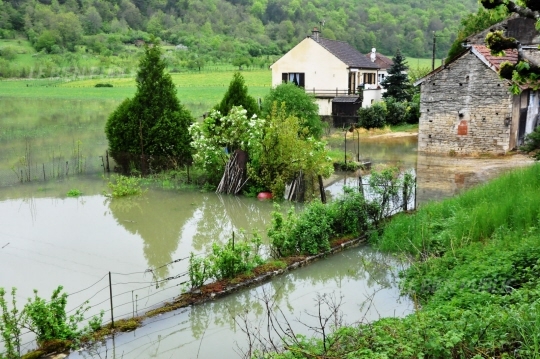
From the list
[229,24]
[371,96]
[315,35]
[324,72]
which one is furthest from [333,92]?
[229,24]

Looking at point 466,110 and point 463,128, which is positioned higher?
point 466,110

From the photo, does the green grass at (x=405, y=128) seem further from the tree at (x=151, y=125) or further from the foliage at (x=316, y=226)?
the foliage at (x=316, y=226)

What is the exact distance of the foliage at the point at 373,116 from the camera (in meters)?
33.3

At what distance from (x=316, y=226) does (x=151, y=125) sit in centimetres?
1072

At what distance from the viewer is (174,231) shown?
530 inches

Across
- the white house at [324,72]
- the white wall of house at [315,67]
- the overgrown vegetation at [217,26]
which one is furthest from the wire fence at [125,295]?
the overgrown vegetation at [217,26]

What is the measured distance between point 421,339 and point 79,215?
11335 millimetres

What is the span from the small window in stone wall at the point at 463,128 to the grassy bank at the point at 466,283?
12.6 metres

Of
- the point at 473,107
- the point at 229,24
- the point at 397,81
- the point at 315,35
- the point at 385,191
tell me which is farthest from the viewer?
the point at 229,24

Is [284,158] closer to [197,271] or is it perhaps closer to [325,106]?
[197,271]

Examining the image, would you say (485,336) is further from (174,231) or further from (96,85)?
(96,85)

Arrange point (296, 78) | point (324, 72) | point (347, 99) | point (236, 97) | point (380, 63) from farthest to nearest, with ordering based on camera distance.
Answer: point (380, 63)
point (296, 78)
point (324, 72)
point (347, 99)
point (236, 97)

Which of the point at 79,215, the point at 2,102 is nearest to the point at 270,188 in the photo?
the point at 79,215

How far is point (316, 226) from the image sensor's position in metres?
11.1
